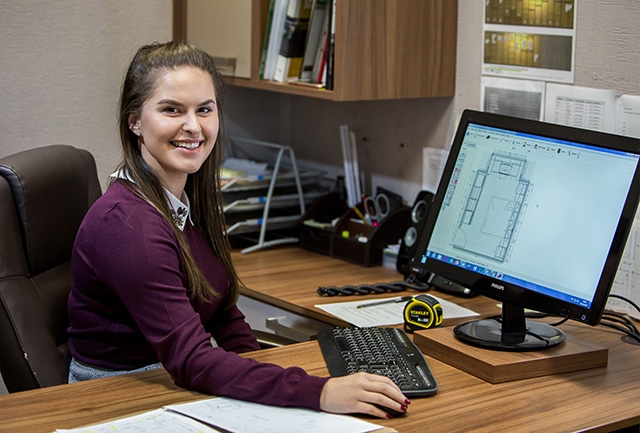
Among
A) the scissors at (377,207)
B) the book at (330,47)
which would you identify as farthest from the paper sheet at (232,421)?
the scissors at (377,207)

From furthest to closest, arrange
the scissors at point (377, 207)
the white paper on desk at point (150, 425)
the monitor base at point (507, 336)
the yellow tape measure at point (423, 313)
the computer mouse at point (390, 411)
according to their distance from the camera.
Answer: the scissors at point (377, 207) → the yellow tape measure at point (423, 313) → the monitor base at point (507, 336) → the computer mouse at point (390, 411) → the white paper on desk at point (150, 425)

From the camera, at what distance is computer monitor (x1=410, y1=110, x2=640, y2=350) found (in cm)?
161

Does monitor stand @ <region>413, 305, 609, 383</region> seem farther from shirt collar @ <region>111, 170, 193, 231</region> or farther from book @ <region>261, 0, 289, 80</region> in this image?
book @ <region>261, 0, 289, 80</region>

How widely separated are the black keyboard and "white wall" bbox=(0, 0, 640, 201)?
97cm

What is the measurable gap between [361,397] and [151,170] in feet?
2.12

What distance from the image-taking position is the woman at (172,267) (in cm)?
146

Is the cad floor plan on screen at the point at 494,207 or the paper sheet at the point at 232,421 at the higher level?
the cad floor plan on screen at the point at 494,207

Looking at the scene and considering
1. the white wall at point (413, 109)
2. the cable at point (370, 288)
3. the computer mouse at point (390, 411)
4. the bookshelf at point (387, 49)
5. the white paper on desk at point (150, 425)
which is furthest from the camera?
the bookshelf at point (387, 49)

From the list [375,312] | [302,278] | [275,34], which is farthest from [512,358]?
[275,34]

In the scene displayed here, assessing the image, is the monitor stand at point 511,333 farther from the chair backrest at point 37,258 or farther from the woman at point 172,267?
the chair backrest at point 37,258

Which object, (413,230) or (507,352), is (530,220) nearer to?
(507,352)

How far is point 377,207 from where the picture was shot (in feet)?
8.83

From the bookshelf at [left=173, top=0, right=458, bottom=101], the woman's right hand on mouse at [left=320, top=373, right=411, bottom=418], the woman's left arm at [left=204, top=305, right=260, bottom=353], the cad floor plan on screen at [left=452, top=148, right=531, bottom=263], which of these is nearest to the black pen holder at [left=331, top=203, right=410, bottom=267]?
the bookshelf at [left=173, top=0, right=458, bottom=101]

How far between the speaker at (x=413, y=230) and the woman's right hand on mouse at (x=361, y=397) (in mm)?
1008
